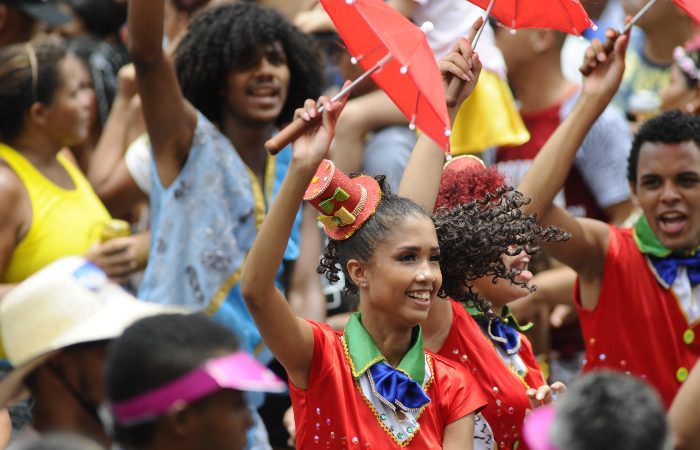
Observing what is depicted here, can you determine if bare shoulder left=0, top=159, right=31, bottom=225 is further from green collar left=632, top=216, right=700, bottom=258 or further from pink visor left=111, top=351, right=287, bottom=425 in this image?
green collar left=632, top=216, right=700, bottom=258

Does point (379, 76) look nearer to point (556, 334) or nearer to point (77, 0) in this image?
point (556, 334)

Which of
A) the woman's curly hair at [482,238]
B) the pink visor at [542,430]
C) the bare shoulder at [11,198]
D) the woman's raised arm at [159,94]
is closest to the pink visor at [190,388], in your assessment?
the pink visor at [542,430]

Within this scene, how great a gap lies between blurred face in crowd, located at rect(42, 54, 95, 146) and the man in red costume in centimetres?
240

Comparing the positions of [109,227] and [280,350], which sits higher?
[280,350]

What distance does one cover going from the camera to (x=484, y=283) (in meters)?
3.11

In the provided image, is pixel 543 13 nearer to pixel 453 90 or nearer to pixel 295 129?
pixel 453 90

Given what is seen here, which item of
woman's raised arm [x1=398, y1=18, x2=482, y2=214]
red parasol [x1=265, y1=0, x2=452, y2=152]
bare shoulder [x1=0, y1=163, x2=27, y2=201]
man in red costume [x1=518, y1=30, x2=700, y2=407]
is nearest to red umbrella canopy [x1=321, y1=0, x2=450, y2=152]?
red parasol [x1=265, y1=0, x2=452, y2=152]

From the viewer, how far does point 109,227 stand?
11.2 ft

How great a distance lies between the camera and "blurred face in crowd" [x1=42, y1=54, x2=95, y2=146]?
398 centimetres

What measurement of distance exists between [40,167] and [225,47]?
112 centimetres

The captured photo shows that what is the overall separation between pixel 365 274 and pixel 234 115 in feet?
5.17

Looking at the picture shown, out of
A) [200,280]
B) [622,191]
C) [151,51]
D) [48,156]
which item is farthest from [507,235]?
[48,156]

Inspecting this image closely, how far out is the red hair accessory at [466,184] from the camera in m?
3.15

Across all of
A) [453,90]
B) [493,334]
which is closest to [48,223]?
[453,90]
